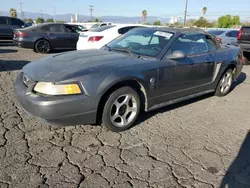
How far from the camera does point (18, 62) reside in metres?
7.60

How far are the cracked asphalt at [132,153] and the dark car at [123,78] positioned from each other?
13.3 inches

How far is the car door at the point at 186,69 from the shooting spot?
11.8 feet

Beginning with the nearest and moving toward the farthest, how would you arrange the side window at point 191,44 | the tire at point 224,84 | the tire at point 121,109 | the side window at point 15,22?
the tire at point 121,109, the side window at point 191,44, the tire at point 224,84, the side window at point 15,22

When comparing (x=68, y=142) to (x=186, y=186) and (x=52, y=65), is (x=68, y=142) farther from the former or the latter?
(x=186, y=186)

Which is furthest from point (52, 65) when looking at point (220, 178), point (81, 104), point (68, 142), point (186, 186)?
point (220, 178)

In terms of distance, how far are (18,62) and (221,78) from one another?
20.8 feet

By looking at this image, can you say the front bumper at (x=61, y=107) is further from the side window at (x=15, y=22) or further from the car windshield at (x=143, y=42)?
the side window at (x=15, y=22)

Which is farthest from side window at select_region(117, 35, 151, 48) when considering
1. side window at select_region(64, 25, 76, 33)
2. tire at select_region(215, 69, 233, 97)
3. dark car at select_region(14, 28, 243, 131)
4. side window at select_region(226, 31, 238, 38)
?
side window at select_region(226, 31, 238, 38)

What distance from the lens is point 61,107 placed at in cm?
270

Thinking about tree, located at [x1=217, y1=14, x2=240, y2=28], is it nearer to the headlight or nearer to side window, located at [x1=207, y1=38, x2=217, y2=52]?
side window, located at [x1=207, y1=38, x2=217, y2=52]

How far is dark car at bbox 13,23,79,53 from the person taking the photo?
9539mm

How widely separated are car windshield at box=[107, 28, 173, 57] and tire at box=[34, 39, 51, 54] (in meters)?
6.44

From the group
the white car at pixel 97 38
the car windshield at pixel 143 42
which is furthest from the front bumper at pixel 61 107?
the white car at pixel 97 38

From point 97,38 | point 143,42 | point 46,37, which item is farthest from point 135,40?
point 46,37
